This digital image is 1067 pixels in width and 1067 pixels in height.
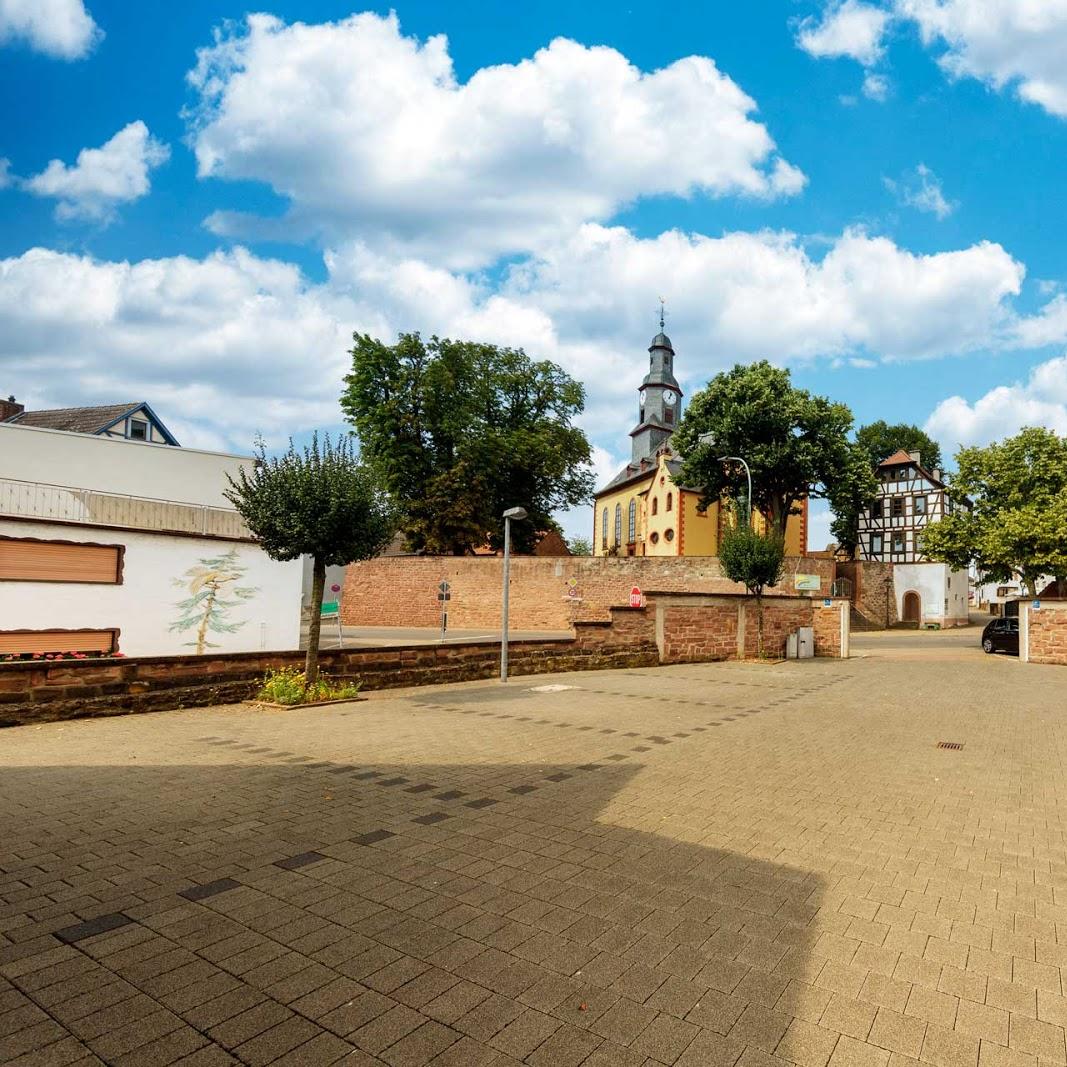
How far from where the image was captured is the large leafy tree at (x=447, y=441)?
1625 inches

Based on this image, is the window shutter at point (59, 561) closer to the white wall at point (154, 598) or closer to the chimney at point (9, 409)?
the white wall at point (154, 598)

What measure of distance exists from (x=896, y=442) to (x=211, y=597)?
194ft

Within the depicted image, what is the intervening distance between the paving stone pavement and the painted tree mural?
8.81 meters

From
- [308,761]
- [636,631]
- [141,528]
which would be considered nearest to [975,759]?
[308,761]

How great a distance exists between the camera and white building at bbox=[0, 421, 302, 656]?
14469mm

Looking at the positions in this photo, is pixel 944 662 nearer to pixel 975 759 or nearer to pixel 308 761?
pixel 975 759

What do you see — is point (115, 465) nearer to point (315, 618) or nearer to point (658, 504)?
point (315, 618)

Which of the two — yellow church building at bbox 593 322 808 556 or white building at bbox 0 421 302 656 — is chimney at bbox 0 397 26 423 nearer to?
white building at bbox 0 421 302 656

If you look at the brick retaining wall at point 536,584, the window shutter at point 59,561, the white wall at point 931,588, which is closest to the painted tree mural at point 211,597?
the window shutter at point 59,561

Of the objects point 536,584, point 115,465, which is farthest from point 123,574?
point 536,584

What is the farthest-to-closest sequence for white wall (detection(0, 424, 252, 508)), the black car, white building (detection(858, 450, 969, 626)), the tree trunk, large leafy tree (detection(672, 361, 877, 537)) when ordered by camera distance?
white building (detection(858, 450, 969, 626)) → large leafy tree (detection(672, 361, 877, 537)) → the black car → white wall (detection(0, 424, 252, 508)) → the tree trunk

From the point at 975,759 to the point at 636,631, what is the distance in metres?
11.1

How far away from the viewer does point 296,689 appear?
11359mm

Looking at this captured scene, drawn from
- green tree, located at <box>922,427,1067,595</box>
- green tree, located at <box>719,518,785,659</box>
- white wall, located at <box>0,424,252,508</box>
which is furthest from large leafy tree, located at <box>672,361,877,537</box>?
white wall, located at <box>0,424,252,508</box>
